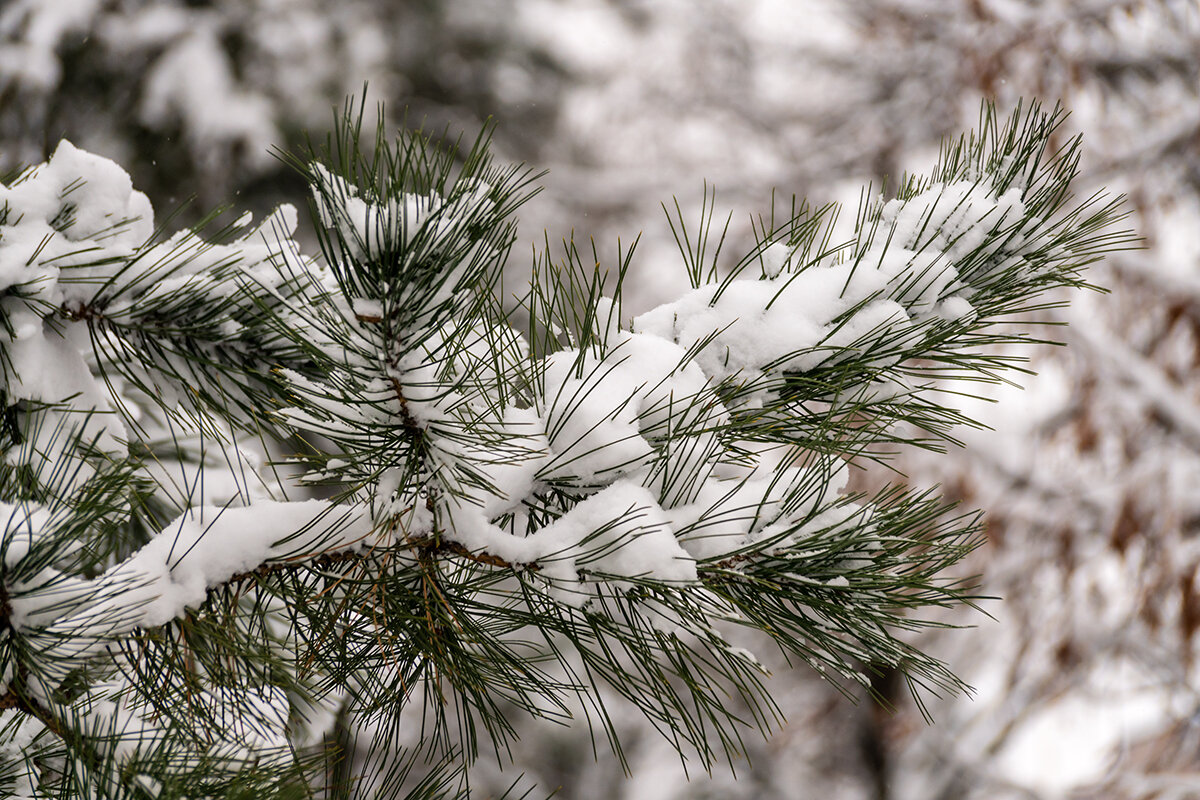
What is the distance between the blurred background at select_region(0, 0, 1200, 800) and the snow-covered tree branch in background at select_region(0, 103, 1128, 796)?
3.05 m

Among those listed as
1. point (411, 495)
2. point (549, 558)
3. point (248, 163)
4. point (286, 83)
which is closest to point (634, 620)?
point (549, 558)

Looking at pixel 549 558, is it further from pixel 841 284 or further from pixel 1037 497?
pixel 1037 497

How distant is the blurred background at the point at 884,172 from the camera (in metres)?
4.28

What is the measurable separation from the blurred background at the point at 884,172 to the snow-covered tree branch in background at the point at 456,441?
3052 millimetres

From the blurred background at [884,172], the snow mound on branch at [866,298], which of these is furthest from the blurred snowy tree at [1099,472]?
the snow mound on branch at [866,298]

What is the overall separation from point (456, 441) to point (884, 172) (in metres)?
3.64

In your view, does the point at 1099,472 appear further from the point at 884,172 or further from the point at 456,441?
the point at 456,441

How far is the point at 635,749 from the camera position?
6.91 meters

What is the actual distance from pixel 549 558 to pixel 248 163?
5508 mm

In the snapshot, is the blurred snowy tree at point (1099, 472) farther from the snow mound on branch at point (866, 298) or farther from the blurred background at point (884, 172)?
the snow mound on branch at point (866, 298)

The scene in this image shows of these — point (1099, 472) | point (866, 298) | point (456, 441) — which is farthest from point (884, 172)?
point (456, 441)

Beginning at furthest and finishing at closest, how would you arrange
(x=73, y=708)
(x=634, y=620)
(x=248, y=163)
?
(x=248, y=163) < (x=634, y=620) < (x=73, y=708)

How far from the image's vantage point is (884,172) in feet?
12.6

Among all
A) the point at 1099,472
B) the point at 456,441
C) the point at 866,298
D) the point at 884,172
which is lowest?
the point at 456,441
